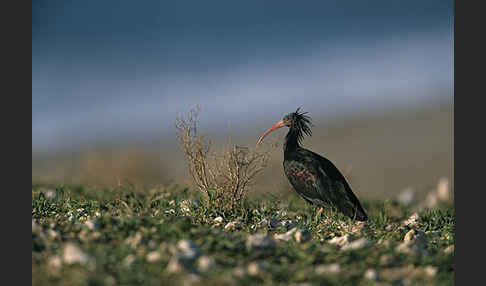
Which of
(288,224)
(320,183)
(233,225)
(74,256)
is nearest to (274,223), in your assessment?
(288,224)

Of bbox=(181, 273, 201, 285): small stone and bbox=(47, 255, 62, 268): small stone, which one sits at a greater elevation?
bbox=(47, 255, 62, 268): small stone

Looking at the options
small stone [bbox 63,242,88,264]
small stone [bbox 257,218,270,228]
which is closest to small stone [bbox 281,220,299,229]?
small stone [bbox 257,218,270,228]

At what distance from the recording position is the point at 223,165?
5.94 meters

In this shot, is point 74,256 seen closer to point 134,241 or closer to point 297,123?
point 134,241

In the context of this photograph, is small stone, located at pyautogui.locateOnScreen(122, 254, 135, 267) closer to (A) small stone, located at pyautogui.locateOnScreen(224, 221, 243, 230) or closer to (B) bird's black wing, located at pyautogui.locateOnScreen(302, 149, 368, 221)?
(A) small stone, located at pyautogui.locateOnScreen(224, 221, 243, 230)

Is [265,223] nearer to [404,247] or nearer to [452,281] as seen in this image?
[404,247]

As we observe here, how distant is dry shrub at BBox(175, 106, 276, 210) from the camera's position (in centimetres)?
589

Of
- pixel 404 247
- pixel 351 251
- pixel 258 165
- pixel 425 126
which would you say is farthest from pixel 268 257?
pixel 425 126

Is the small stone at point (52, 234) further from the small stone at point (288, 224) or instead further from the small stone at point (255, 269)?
the small stone at point (288, 224)

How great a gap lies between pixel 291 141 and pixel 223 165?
161 centimetres

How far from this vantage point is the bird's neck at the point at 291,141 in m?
7.09

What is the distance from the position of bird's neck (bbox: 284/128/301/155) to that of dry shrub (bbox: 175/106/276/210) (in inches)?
48.7

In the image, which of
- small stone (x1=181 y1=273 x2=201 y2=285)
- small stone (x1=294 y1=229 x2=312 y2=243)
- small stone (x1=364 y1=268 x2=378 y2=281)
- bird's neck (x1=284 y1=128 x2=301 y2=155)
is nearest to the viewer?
small stone (x1=181 y1=273 x2=201 y2=285)

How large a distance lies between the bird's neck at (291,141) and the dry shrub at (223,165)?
1.24 metres
